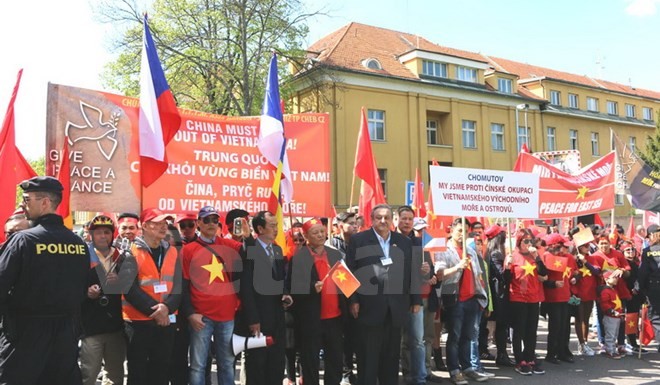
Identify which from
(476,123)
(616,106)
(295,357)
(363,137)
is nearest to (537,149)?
(476,123)

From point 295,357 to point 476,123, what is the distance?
29.1 metres

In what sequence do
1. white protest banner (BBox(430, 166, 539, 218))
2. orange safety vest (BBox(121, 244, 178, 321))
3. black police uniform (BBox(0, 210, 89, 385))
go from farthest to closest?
white protest banner (BBox(430, 166, 539, 218)), orange safety vest (BBox(121, 244, 178, 321)), black police uniform (BBox(0, 210, 89, 385))

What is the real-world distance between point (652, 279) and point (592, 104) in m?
37.7

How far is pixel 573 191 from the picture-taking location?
30.1 ft

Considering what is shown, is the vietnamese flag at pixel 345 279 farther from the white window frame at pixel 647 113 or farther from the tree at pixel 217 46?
the white window frame at pixel 647 113

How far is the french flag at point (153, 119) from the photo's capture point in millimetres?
5223

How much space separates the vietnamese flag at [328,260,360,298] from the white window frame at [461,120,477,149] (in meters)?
28.6

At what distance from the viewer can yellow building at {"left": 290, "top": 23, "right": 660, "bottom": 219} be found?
1075 inches

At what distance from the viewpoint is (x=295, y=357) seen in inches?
239

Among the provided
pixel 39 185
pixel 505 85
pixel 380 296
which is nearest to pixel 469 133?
pixel 505 85

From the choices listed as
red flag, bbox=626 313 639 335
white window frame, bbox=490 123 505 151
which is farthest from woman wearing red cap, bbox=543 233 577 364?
white window frame, bbox=490 123 505 151

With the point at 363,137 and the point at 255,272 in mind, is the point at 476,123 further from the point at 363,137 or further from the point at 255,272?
the point at 255,272

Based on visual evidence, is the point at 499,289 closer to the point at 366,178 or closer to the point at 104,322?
the point at 366,178

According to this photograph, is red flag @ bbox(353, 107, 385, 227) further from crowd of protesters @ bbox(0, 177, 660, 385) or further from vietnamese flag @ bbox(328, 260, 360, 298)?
vietnamese flag @ bbox(328, 260, 360, 298)
